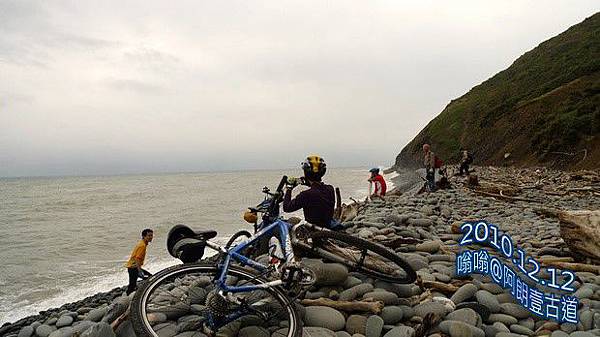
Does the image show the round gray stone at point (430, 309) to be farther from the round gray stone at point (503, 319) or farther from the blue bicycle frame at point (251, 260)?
the blue bicycle frame at point (251, 260)

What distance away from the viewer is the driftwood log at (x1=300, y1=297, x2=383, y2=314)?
477 cm

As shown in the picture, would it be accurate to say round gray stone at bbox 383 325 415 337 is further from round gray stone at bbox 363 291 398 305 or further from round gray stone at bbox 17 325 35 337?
round gray stone at bbox 17 325 35 337

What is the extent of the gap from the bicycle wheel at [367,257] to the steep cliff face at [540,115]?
3057 centimetres

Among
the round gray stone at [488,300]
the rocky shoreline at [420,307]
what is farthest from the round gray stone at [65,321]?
the round gray stone at [488,300]

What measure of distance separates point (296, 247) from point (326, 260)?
461 mm

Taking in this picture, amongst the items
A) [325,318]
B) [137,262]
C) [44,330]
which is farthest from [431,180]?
[44,330]

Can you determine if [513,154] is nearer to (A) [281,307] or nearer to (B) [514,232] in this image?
(B) [514,232]

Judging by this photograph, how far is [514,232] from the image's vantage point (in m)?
10.2

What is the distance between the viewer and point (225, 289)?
12.7 ft

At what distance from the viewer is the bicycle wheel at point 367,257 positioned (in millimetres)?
5219

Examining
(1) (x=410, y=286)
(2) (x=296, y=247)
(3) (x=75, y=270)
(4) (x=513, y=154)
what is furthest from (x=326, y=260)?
(4) (x=513, y=154)

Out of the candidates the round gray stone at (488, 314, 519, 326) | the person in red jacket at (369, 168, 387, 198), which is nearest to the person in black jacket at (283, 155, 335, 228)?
the round gray stone at (488, 314, 519, 326)

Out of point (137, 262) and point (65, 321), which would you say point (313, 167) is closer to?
point (65, 321)

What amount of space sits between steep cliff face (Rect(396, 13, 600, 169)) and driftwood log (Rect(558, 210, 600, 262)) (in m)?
27.0
